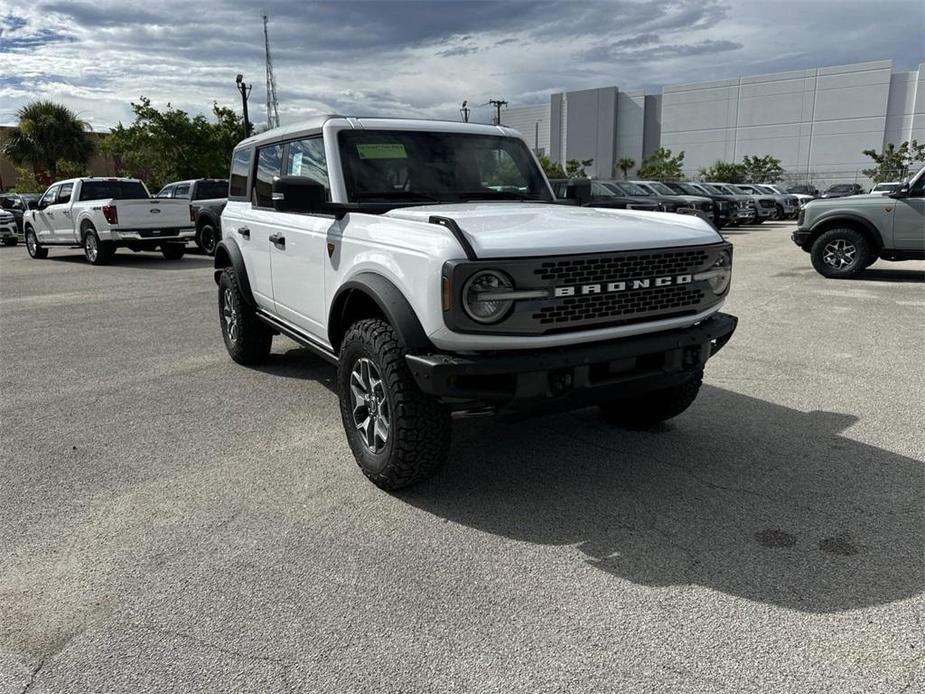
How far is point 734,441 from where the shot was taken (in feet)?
14.0

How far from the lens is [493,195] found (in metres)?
4.58

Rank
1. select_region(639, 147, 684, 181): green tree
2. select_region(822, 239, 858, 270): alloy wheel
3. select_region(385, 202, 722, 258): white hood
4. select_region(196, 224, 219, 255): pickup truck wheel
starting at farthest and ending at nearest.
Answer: select_region(639, 147, 684, 181): green tree < select_region(196, 224, 219, 255): pickup truck wheel < select_region(822, 239, 858, 270): alloy wheel < select_region(385, 202, 722, 258): white hood

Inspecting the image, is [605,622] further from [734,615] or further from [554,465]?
[554,465]

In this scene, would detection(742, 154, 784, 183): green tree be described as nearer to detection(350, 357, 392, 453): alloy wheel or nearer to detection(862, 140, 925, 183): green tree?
detection(862, 140, 925, 183): green tree

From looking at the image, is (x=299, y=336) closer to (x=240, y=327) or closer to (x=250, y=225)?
(x=250, y=225)

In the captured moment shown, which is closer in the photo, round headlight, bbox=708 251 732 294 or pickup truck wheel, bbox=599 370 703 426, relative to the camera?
round headlight, bbox=708 251 732 294

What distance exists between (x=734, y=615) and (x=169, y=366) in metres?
5.30

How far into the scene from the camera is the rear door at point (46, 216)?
1628 cm

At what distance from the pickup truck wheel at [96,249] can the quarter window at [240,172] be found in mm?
10352

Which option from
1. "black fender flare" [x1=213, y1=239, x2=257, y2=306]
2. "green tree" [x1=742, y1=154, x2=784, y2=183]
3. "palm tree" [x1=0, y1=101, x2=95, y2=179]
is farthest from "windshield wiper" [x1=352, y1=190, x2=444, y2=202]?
"green tree" [x1=742, y1=154, x2=784, y2=183]

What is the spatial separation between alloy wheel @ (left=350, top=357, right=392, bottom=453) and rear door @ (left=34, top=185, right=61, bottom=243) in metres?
15.6

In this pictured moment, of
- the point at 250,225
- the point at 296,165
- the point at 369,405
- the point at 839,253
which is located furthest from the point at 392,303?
the point at 839,253

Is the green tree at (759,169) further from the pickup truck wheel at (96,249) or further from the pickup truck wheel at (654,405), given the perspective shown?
the pickup truck wheel at (654,405)

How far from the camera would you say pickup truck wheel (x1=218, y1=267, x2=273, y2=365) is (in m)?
5.82
